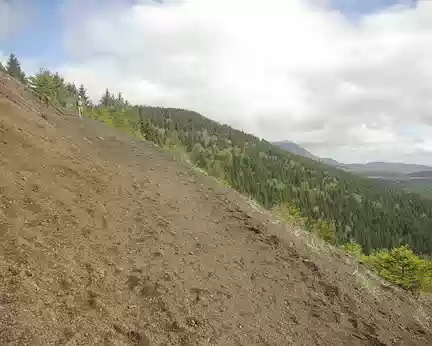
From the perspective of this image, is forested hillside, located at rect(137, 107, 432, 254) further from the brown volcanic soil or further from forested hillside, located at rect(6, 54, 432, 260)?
the brown volcanic soil

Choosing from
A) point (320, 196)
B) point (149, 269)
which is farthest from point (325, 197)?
point (149, 269)

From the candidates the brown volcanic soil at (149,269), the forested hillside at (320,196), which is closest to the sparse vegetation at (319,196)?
the forested hillside at (320,196)

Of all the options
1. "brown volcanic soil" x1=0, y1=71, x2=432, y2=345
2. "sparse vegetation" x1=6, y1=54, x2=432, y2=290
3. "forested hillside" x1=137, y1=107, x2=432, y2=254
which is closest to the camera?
"brown volcanic soil" x1=0, y1=71, x2=432, y2=345

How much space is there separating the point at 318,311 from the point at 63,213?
24.1 ft

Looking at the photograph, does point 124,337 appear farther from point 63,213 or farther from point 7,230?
point 63,213

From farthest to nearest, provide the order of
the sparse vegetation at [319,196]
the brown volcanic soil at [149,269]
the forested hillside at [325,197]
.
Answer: the forested hillside at [325,197] < the sparse vegetation at [319,196] < the brown volcanic soil at [149,269]

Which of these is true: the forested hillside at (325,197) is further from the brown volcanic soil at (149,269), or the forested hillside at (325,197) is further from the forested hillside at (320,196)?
the brown volcanic soil at (149,269)

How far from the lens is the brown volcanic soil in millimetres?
6840

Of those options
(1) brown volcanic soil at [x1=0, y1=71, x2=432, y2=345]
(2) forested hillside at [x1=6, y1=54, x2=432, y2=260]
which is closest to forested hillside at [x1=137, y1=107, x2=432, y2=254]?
(2) forested hillside at [x1=6, y1=54, x2=432, y2=260]

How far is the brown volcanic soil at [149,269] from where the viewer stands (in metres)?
6.84

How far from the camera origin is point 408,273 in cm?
4234

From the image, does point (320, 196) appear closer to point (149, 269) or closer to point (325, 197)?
point (325, 197)

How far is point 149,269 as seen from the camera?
8828 mm

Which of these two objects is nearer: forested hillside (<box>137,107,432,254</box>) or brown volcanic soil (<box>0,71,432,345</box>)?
brown volcanic soil (<box>0,71,432,345</box>)
